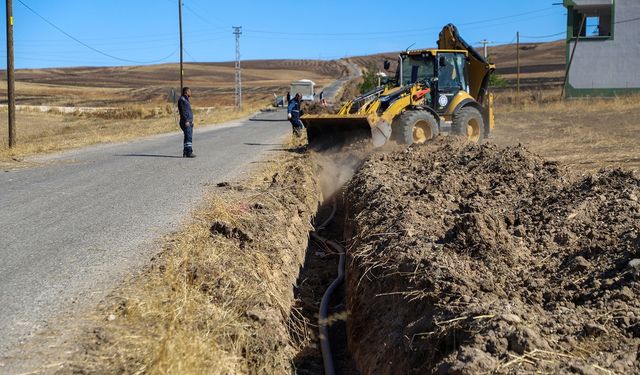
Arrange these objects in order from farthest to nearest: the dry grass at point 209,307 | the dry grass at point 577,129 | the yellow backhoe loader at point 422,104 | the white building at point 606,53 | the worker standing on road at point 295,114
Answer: the white building at point 606,53 < the worker standing on road at point 295,114 < the dry grass at point 577,129 < the yellow backhoe loader at point 422,104 < the dry grass at point 209,307

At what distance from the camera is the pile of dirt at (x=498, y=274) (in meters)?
4.07

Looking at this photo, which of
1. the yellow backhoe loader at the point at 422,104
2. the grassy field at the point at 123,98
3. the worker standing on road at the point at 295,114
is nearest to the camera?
the yellow backhoe loader at the point at 422,104

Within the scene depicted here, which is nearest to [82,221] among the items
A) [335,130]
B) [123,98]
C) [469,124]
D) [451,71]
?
[335,130]

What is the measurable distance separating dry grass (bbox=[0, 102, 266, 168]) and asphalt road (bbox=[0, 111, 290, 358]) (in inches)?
235

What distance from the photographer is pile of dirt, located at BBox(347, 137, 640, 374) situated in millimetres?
4074

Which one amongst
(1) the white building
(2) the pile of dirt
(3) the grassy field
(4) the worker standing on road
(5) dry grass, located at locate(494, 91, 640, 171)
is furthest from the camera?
(1) the white building

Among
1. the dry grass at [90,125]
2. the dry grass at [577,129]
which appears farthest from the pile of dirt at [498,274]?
the dry grass at [90,125]

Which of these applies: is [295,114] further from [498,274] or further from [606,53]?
[606,53]

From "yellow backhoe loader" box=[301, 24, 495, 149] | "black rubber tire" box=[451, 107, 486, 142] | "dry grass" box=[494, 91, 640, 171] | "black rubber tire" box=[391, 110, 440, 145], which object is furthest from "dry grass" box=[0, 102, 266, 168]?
"dry grass" box=[494, 91, 640, 171]

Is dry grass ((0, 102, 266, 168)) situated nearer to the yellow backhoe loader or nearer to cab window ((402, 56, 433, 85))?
the yellow backhoe loader

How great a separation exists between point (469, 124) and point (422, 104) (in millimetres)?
2398

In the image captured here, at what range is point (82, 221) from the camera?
8.77 meters

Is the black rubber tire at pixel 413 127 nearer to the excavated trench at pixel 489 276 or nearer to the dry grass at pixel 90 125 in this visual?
the excavated trench at pixel 489 276

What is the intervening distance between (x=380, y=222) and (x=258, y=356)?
3195mm
